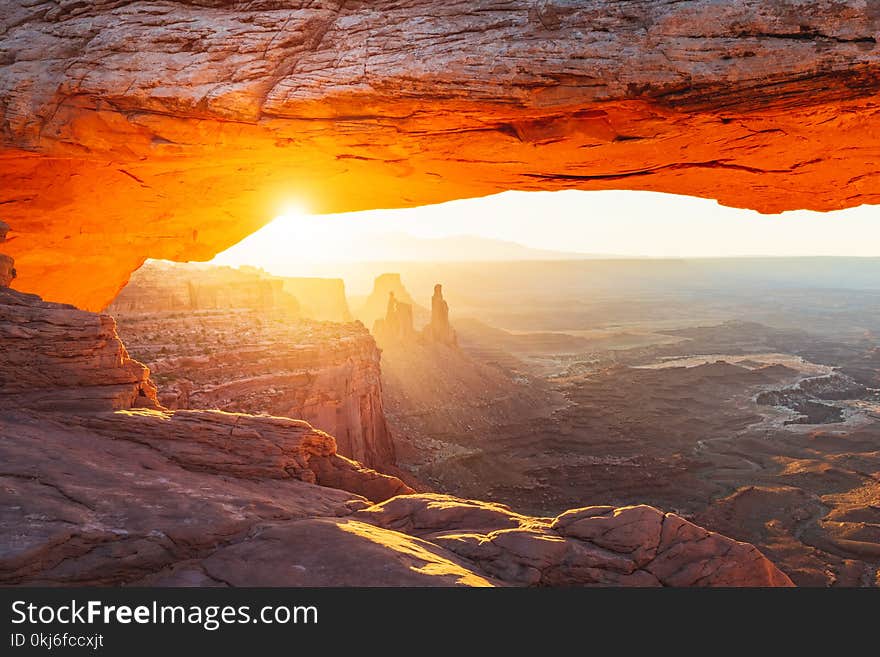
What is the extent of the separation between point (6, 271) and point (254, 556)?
7.97 meters

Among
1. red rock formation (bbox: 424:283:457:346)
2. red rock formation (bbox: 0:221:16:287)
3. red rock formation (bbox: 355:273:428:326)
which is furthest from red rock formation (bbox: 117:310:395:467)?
red rock formation (bbox: 355:273:428:326)

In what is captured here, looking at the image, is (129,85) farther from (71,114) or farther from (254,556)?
(254,556)

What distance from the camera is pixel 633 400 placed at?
167 feet

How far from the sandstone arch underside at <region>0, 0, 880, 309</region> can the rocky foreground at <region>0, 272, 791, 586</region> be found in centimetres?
361

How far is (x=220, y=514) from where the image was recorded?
7.49 m

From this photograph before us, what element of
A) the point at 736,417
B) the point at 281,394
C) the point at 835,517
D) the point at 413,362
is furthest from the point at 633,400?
the point at 281,394

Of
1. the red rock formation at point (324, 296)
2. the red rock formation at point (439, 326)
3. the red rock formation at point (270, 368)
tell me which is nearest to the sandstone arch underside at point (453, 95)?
the red rock formation at point (270, 368)

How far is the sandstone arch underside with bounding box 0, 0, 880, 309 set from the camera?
8.05 meters

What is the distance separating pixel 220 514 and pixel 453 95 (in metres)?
7.00

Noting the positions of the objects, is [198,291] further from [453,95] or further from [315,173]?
[453,95]

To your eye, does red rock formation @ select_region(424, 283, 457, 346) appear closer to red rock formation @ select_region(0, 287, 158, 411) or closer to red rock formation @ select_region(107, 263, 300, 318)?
red rock formation @ select_region(107, 263, 300, 318)

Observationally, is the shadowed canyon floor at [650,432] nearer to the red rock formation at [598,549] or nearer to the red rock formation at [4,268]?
the red rock formation at [4,268]

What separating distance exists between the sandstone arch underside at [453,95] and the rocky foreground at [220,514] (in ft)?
11.9

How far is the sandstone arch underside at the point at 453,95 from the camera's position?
8.05m
